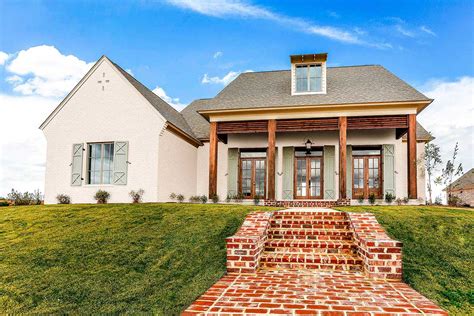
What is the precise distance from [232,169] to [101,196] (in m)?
5.92

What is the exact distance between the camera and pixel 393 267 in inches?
225

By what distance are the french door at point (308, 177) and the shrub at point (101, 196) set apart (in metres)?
8.05

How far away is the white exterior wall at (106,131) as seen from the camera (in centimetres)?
1377

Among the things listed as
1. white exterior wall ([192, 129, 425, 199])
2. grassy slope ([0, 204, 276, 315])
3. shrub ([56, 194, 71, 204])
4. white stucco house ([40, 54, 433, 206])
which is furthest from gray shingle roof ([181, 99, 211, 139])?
grassy slope ([0, 204, 276, 315])

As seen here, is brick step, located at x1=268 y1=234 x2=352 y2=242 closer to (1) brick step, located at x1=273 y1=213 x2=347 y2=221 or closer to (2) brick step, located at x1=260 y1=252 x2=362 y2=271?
(1) brick step, located at x1=273 y1=213 x2=347 y2=221

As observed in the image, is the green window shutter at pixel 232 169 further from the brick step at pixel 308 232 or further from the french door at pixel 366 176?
the brick step at pixel 308 232

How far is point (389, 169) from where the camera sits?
51.8 ft

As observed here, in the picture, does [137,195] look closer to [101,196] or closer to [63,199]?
[101,196]

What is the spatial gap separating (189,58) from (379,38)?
6.59 meters

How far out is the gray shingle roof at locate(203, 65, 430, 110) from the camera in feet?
48.3

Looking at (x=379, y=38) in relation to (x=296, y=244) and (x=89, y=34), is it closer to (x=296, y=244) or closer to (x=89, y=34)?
(x=296, y=244)

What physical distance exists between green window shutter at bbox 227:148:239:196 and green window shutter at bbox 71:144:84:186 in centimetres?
634

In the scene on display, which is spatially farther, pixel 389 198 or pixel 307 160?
pixel 307 160

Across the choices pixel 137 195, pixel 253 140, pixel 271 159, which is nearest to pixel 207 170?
pixel 253 140
